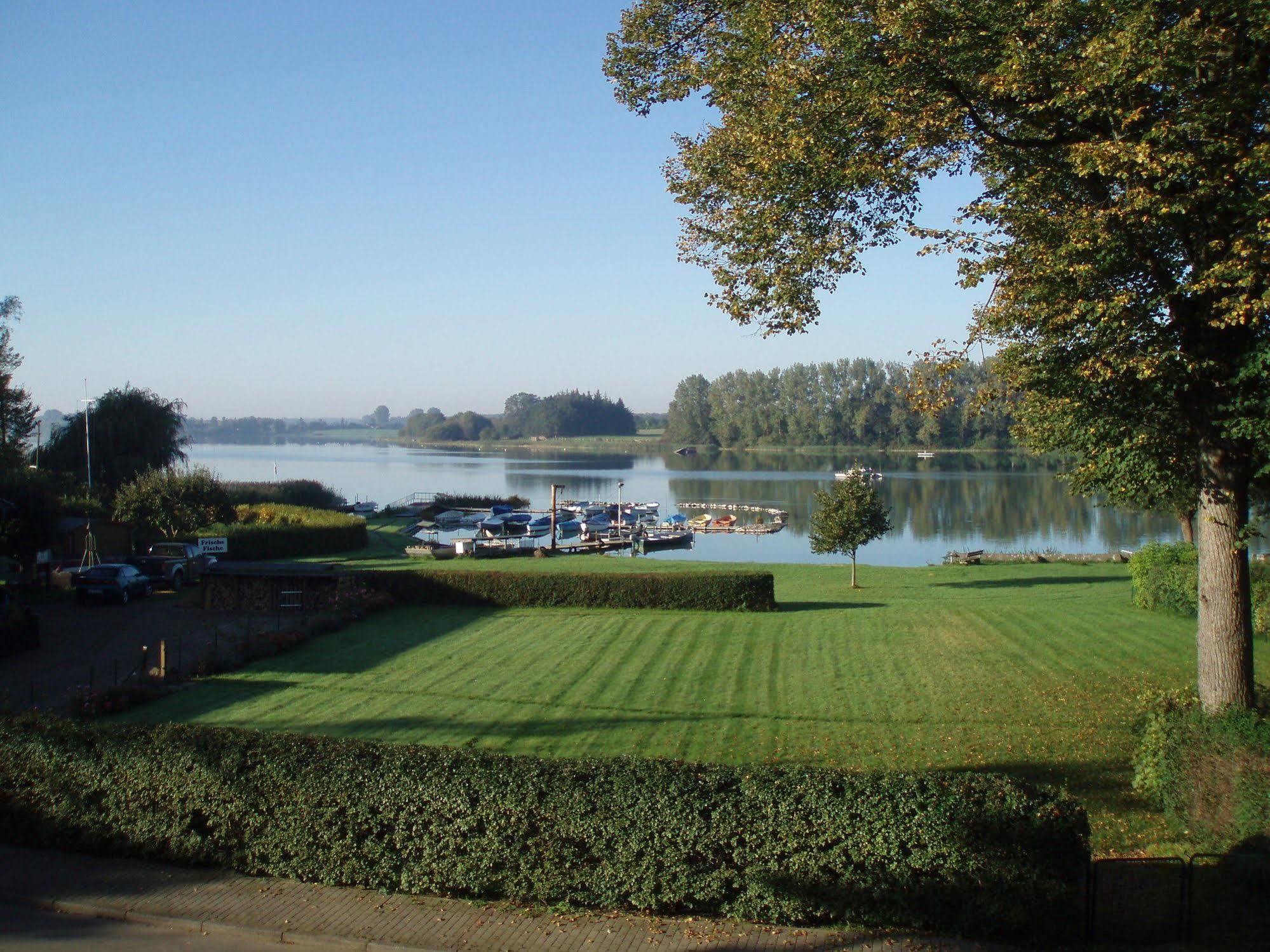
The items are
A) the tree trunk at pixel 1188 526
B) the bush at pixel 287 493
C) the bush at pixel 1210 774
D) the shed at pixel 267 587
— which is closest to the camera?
the bush at pixel 1210 774

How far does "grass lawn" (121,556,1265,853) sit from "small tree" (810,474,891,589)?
25.5 ft

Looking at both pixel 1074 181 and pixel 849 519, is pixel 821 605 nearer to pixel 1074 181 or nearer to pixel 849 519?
pixel 849 519

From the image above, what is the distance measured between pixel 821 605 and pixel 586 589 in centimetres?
661

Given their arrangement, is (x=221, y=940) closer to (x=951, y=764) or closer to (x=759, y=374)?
(x=951, y=764)

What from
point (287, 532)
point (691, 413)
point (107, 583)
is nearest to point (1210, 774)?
point (107, 583)

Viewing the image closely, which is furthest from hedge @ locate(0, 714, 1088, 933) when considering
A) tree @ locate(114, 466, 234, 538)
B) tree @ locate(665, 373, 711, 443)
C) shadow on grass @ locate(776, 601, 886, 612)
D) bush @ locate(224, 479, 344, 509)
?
tree @ locate(665, 373, 711, 443)

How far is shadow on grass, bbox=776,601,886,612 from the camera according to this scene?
87.9 feet

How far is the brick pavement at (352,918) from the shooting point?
728 centimetres

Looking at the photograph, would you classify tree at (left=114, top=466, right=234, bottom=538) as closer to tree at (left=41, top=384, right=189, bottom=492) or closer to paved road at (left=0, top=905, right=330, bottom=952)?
tree at (left=41, top=384, right=189, bottom=492)

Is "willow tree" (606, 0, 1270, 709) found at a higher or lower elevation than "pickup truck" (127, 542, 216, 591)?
higher

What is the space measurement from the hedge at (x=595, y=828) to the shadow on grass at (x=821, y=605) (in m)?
19.0

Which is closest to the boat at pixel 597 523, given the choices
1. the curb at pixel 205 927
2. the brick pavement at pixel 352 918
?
the brick pavement at pixel 352 918

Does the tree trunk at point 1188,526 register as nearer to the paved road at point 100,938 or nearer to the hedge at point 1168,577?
the hedge at point 1168,577

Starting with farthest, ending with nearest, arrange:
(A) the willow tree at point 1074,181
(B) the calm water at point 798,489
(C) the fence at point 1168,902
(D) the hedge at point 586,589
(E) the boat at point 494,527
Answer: (E) the boat at point 494,527, (B) the calm water at point 798,489, (D) the hedge at point 586,589, (A) the willow tree at point 1074,181, (C) the fence at point 1168,902
